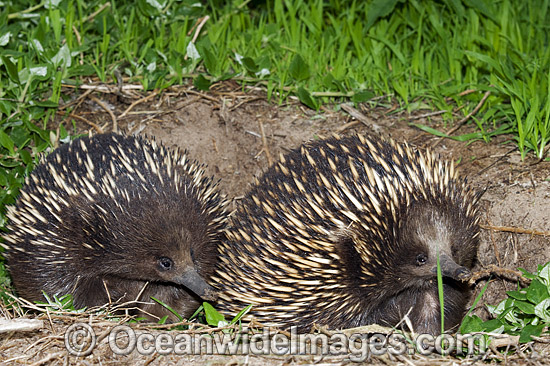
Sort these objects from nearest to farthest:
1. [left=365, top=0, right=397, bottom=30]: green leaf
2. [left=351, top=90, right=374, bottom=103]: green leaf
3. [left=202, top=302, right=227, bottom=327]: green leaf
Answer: [left=202, top=302, right=227, bottom=327]: green leaf → [left=351, top=90, right=374, bottom=103]: green leaf → [left=365, top=0, right=397, bottom=30]: green leaf

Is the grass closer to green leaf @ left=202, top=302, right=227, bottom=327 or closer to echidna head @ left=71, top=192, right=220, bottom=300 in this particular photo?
echidna head @ left=71, top=192, right=220, bottom=300

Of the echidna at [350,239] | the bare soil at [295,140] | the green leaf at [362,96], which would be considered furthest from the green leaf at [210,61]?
the echidna at [350,239]

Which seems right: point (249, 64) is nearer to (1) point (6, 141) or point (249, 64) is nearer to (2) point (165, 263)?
(1) point (6, 141)

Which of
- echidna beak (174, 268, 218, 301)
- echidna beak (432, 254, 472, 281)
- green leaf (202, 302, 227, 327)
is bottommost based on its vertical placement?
green leaf (202, 302, 227, 327)

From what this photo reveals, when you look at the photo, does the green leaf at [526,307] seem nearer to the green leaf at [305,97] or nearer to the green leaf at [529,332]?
the green leaf at [529,332]

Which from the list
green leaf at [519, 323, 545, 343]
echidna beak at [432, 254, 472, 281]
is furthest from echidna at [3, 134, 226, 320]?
green leaf at [519, 323, 545, 343]
